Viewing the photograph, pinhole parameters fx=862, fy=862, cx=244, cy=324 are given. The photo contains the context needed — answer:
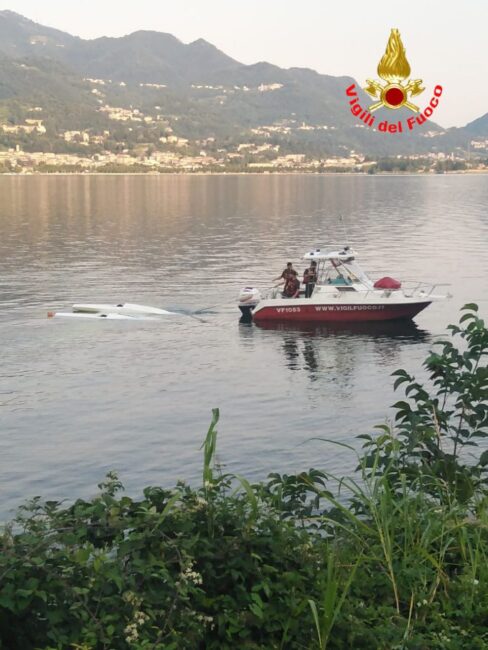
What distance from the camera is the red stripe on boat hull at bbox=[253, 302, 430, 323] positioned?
40.0 meters

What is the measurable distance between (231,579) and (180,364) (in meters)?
25.9

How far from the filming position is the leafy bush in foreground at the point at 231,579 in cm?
681

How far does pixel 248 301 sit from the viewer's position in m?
41.7

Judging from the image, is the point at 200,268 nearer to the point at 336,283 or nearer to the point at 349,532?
the point at 336,283

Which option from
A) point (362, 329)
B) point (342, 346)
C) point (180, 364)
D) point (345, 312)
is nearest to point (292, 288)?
point (345, 312)

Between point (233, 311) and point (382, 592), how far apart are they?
37064 millimetres

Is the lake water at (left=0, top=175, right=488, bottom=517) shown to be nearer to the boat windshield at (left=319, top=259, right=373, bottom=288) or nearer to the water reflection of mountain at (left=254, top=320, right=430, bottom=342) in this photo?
the water reflection of mountain at (left=254, top=320, right=430, bottom=342)

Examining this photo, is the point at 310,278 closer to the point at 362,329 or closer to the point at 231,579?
the point at 362,329

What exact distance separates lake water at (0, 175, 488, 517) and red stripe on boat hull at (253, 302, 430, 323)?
2.45 feet

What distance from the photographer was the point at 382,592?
819 cm

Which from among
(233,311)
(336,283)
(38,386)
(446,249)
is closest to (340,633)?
(38,386)

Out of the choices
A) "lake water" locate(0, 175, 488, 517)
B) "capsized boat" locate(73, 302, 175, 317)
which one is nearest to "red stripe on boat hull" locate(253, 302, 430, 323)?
"lake water" locate(0, 175, 488, 517)

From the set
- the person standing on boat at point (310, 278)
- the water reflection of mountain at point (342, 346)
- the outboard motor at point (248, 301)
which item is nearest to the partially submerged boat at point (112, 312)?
the outboard motor at point (248, 301)

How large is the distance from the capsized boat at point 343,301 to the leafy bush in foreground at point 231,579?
1214 inches
